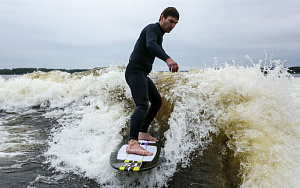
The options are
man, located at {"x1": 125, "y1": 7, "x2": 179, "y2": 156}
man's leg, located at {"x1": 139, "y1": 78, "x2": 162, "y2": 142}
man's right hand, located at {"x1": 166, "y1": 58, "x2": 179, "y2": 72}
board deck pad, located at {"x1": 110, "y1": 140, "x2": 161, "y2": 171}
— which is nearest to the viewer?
man's right hand, located at {"x1": 166, "y1": 58, "x2": 179, "y2": 72}

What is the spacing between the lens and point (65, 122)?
5906 mm

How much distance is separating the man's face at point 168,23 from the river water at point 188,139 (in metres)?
2.07

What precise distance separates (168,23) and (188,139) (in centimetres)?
220

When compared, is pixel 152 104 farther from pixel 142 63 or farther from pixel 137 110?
pixel 142 63

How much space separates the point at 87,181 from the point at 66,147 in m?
1.36

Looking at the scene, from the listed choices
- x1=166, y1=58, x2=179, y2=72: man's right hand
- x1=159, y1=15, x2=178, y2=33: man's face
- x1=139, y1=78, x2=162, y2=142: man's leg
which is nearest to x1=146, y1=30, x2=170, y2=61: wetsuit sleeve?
x1=166, y1=58, x2=179, y2=72: man's right hand

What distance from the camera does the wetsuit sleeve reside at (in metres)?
3.00

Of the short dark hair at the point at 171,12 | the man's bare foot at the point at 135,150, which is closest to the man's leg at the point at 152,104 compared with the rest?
the man's bare foot at the point at 135,150

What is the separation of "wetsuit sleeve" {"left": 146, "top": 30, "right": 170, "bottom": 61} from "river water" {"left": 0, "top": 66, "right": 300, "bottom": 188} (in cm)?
175

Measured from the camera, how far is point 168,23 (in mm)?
3344

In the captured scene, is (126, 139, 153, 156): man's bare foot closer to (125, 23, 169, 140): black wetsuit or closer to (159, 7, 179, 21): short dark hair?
(125, 23, 169, 140): black wetsuit

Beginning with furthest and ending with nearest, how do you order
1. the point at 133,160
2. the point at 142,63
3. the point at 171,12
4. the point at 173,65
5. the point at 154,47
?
the point at 142,63 < the point at 171,12 < the point at 133,160 < the point at 154,47 < the point at 173,65

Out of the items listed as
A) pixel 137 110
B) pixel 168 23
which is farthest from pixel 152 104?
pixel 168 23

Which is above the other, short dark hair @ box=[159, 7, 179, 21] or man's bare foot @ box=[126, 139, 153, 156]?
short dark hair @ box=[159, 7, 179, 21]
